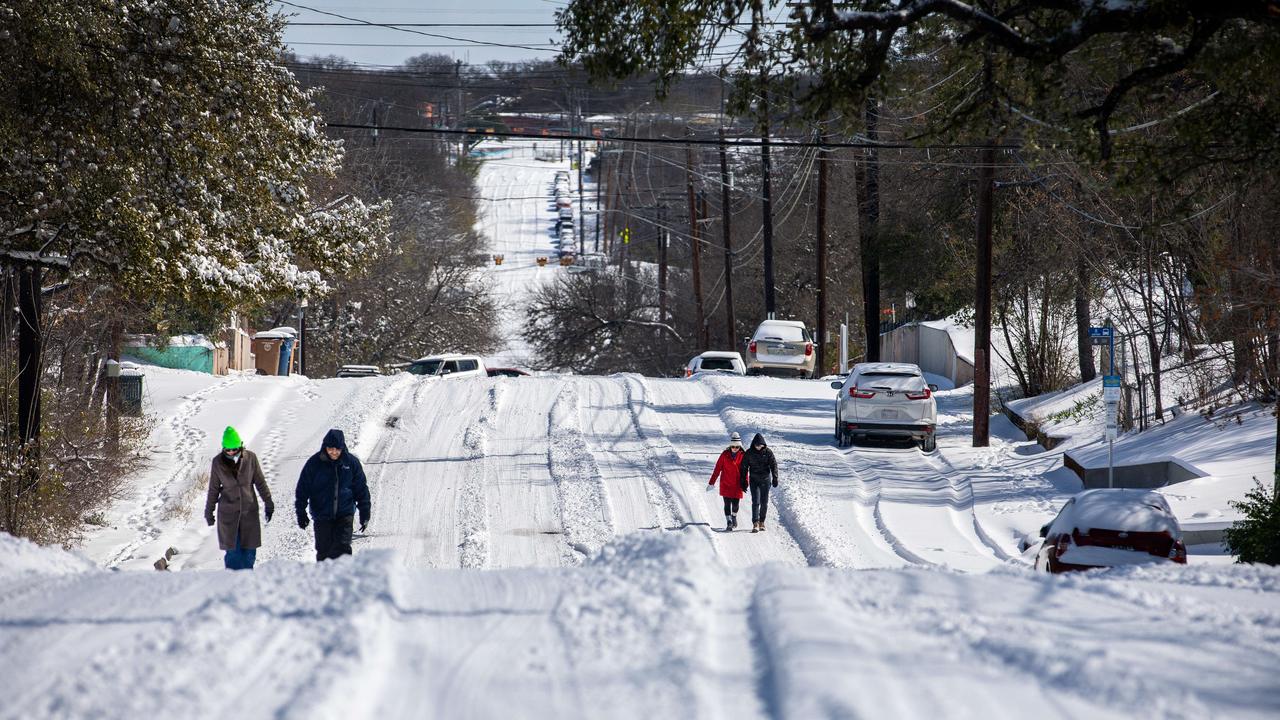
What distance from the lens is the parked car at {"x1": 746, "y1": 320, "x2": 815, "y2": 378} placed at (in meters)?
41.6

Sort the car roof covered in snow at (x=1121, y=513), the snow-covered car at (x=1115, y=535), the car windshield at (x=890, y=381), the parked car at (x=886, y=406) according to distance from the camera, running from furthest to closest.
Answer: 1. the car windshield at (x=890, y=381)
2. the parked car at (x=886, y=406)
3. the car roof covered in snow at (x=1121, y=513)
4. the snow-covered car at (x=1115, y=535)

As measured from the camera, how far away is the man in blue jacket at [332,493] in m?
12.0

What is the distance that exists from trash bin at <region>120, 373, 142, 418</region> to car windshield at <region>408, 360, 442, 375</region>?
40.9 feet

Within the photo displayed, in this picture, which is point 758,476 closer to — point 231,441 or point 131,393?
point 231,441

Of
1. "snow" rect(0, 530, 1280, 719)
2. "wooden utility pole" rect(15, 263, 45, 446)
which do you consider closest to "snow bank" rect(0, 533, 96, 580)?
"snow" rect(0, 530, 1280, 719)

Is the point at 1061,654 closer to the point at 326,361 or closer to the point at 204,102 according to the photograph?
the point at 204,102

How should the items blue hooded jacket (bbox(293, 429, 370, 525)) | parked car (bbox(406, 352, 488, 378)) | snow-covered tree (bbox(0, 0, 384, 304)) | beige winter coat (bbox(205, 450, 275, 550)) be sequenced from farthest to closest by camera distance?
parked car (bbox(406, 352, 488, 378)) < snow-covered tree (bbox(0, 0, 384, 304)) < beige winter coat (bbox(205, 450, 275, 550)) < blue hooded jacket (bbox(293, 429, 370, 525))

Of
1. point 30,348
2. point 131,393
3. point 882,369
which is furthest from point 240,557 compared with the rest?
point 882,369

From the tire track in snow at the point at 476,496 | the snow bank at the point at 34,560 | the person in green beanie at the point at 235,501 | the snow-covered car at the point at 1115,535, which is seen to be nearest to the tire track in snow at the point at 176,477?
the person in green beanie at the point at 235,501

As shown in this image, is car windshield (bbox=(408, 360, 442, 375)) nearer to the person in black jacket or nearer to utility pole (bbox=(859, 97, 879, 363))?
utility pole (bbox=(859, 97, 879, 363))

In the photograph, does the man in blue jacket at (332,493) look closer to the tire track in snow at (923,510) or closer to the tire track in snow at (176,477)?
the tire track in snow at (176,477)

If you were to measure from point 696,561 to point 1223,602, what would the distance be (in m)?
3.19

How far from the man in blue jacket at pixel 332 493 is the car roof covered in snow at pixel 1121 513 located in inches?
272

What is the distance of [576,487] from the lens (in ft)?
66.6
